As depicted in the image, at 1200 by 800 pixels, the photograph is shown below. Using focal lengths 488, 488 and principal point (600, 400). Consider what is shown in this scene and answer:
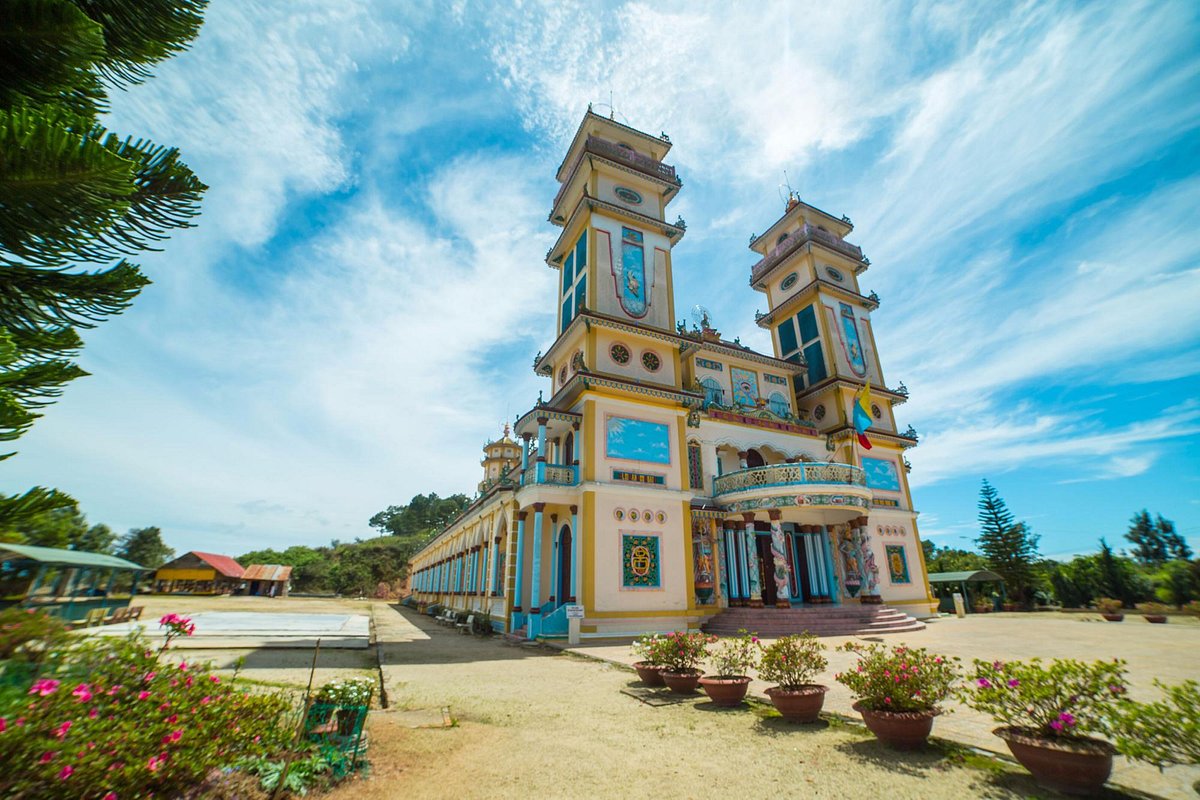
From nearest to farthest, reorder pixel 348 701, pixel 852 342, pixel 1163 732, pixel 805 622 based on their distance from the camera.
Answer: pixel 1163 732 → pixel 348 701 → pixel 805 622 → pixel 852 342

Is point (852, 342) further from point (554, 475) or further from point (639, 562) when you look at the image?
point (554, 475)

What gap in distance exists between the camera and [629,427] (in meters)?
18.2

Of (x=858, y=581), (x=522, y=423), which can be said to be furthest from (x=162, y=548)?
(x=858, y=581)

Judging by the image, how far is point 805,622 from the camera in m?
16.7

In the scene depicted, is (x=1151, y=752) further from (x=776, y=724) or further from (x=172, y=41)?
(x=172, y=41)

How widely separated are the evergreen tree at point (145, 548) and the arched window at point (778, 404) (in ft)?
239

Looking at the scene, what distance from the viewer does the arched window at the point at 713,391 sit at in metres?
22.8

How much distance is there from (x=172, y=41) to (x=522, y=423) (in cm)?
1698

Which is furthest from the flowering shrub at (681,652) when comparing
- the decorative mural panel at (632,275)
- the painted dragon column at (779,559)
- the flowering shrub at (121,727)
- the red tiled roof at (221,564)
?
the red tiled roof at (221,564)

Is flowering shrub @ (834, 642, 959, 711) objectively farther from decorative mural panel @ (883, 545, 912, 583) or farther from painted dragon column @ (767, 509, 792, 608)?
decorative mural panel @ (883, 545, 912, 583)

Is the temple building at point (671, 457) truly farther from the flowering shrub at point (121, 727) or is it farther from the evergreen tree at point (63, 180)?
the evergreen tree at point (63, 180)

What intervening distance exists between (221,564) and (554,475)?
51.5 m

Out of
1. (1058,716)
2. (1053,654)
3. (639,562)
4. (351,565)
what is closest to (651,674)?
(1058,716)

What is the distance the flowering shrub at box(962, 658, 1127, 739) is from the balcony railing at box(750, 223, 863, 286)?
26.5m
